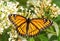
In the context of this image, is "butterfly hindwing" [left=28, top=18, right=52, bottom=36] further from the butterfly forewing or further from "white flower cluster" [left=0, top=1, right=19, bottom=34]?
"white flower cluster" [left=0, top=1, right=19, bottom=34]

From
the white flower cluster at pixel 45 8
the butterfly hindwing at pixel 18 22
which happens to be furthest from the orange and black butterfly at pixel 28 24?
the white flower cluster at pixel 45 8

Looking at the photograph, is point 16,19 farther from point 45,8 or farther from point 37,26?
point 45,8

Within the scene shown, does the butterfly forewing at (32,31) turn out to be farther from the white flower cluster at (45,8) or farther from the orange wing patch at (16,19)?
the white flower cluster at (45,8)

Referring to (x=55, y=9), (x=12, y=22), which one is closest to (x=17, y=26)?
(x=12, y=22)

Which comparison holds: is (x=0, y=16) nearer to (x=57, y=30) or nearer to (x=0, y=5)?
(x=0, y=5)

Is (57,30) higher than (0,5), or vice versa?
(0,5)

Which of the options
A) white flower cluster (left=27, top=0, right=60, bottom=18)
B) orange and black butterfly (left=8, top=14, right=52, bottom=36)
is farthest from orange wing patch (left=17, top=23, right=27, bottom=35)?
white flower cluster (left=27, top=0, right=60, bottom=18)
